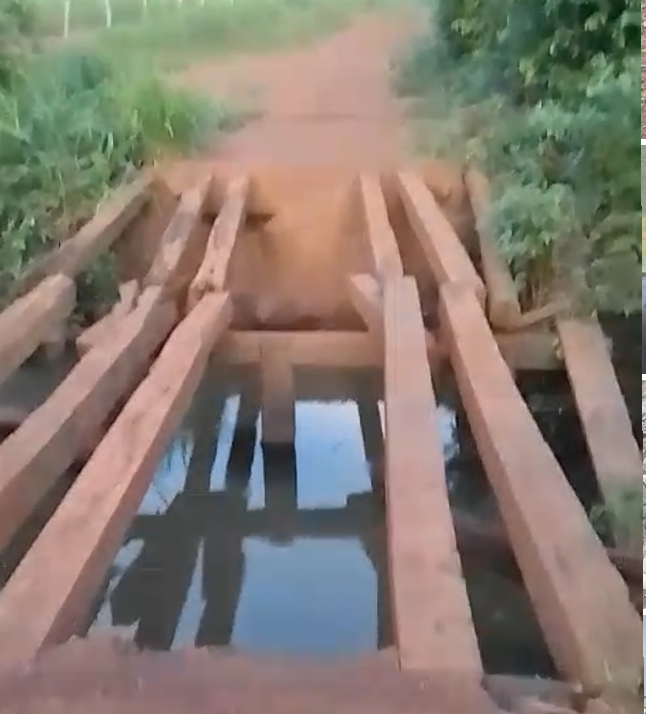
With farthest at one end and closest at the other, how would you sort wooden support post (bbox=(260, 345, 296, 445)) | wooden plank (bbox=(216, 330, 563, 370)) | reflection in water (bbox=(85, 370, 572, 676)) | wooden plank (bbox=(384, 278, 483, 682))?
wooden plank (bbox=(216, 330, 563, 370)), wooden support post (bbox=(260, 345, 296, 445)), reflection in water (bbox=(85, 370, 572, 676)), wooden plank (bbox=(384, 278, 483, 682))

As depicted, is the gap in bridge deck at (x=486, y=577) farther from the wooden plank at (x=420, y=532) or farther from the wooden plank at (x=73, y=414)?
the wooden plank at (x=73, y=414)

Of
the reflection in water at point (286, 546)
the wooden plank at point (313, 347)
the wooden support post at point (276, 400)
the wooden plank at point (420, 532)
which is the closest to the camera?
the wooden plank at point (420, 532)

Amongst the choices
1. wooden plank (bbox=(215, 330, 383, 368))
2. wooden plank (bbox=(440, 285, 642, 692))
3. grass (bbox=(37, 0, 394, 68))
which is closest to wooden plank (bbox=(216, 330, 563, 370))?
wooden plank (bbox=(215, 330, 383, 368))

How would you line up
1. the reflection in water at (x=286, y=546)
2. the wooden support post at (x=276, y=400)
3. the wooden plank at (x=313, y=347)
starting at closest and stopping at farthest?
the reflection in water at (x=286, y=546) < the wooden support post at (x=276, y=400) < the wooden plank at (x=313, y=347)

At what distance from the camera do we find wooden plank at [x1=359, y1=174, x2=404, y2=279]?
1053mm

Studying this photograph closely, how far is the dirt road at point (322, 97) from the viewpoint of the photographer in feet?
3.37

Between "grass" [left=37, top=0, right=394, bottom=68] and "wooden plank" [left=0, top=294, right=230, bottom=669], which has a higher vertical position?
"grass" [left=37, top=0, right=394, bottom=68]

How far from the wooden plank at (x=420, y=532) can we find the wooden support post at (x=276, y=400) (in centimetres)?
9

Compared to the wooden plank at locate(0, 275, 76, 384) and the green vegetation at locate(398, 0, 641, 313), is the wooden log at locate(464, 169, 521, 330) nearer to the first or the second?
the green vegetation at locate(398, 0, 641, 313)

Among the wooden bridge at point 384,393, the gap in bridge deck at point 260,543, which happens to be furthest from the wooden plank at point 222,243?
the gap in bridge deck at point 260,543

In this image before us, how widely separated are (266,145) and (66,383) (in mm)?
287

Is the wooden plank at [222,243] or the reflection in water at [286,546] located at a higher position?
the wooden plank at [222,243]

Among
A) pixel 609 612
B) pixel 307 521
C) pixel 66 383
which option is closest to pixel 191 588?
pixel 307 521

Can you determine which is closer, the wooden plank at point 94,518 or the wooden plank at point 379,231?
the wooden plank at point 94,518
